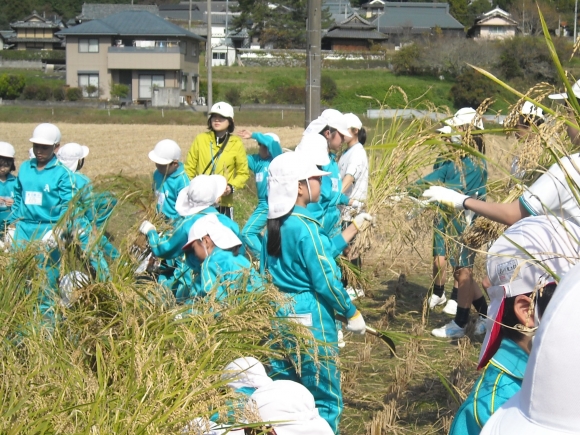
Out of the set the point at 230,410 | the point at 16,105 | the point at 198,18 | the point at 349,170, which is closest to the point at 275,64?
the point at 16,105

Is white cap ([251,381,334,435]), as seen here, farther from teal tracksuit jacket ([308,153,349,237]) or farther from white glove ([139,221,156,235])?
teal tracksuit jacket ([308,153,349,237])

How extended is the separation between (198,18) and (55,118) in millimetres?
58583

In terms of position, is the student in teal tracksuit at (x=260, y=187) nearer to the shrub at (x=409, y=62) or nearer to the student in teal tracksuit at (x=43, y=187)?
the student in teal tracksuit at (x=43, y=187)

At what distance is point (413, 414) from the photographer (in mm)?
5238

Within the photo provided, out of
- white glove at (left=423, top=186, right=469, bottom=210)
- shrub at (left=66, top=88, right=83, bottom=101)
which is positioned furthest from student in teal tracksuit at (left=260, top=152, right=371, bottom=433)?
shrub at (left=66, top=88, right=83, bottom=101)

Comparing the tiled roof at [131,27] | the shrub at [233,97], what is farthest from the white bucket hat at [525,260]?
the tiled roof at [131,27]

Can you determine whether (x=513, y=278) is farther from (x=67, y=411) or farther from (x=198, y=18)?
(x=198, y=18)

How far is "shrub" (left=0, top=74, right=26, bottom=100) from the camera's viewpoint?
54062 mm

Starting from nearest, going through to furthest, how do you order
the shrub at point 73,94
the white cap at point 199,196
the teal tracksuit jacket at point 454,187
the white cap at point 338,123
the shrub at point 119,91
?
the white cap at point 199,196 → the teal tracksuit jacket at point 454,187 → the white cap at point 338,123 → the shrub at point 73,94 → the shrub at point 119,91

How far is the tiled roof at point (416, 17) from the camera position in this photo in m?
84.1

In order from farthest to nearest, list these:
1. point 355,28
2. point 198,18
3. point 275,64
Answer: point 198,18 → point 355,28 → point 275,64

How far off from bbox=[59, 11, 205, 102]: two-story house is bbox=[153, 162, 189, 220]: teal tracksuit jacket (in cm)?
5519

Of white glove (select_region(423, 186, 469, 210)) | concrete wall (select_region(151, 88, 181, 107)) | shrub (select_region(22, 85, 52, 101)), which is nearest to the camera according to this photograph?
white glove (select_region(423, 186, 469, 210))

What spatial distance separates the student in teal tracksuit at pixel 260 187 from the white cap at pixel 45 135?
71.2 inches
